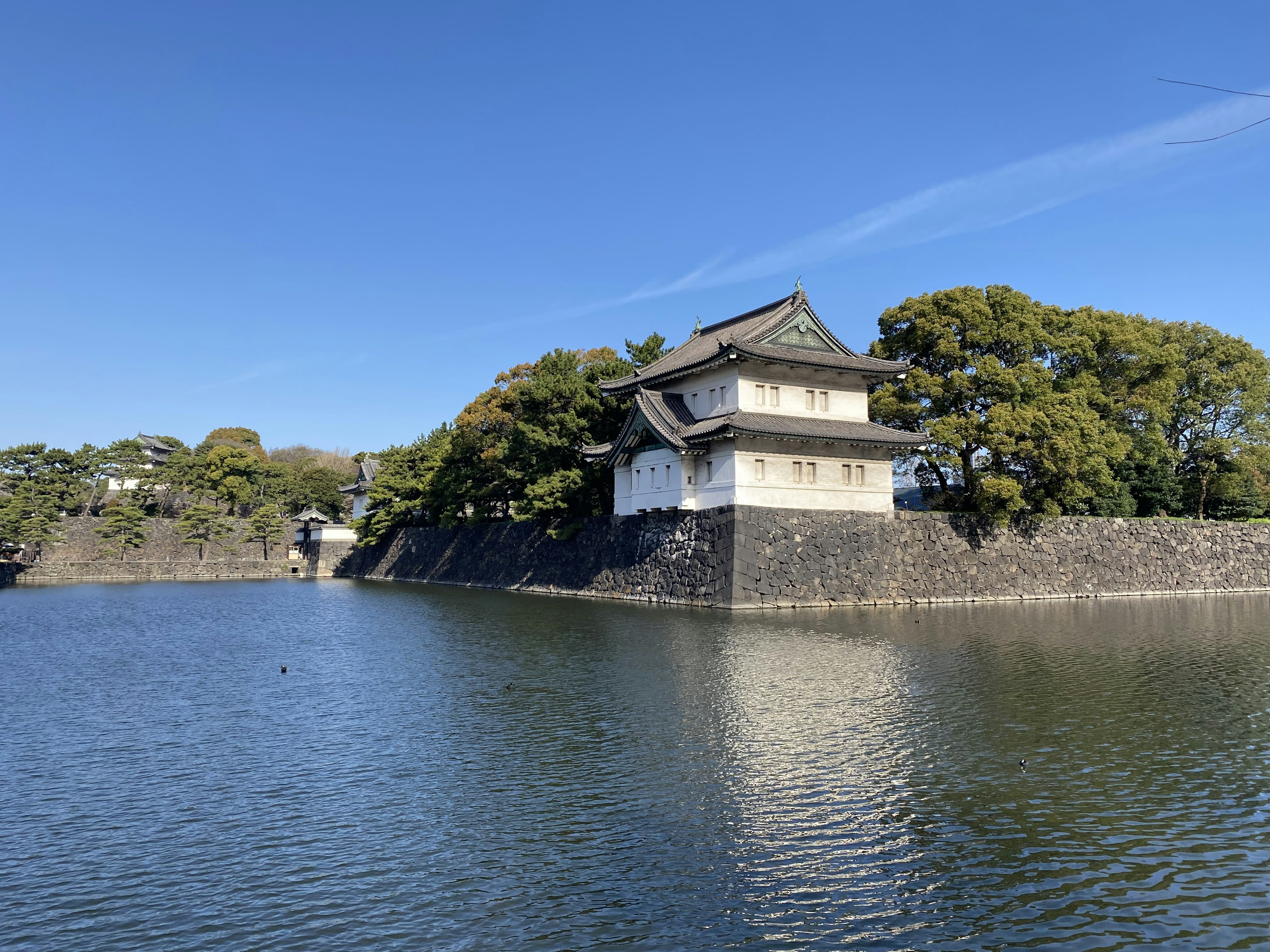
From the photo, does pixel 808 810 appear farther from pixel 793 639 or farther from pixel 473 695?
pixel 793 639

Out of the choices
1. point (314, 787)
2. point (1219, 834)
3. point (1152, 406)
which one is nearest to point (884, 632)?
point (1219, 834)

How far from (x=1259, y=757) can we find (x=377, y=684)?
14124 mm

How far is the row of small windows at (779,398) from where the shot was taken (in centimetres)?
3219

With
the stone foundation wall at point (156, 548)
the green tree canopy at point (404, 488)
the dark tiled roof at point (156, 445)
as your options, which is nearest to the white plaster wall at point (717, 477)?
the green tree canopy at point (404, 488)

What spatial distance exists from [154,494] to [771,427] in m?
61.8

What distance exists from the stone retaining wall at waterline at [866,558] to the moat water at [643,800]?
35.5ft

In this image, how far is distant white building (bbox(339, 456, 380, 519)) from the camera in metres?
68.3

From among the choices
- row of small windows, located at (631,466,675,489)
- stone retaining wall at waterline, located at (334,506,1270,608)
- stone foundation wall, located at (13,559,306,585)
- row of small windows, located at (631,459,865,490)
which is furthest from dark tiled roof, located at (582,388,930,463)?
stone foundation wall, located at (13,559,306,585)

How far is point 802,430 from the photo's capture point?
31047 millimetres

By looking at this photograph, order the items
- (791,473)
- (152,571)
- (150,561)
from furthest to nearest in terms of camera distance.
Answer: (150,561)
(152,571)
(791,473)

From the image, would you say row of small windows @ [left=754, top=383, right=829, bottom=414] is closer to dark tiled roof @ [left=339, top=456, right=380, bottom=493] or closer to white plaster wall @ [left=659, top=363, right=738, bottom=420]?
white plaster wall @ [left=659, top=363, right=738, bottom=420]

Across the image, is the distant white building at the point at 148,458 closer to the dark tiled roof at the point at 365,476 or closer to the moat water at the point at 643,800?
the dark tiled roof at the point at 365,476

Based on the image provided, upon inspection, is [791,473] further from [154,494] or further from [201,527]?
[154,494]

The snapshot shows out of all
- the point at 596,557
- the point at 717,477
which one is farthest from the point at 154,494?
the point at 717,477
